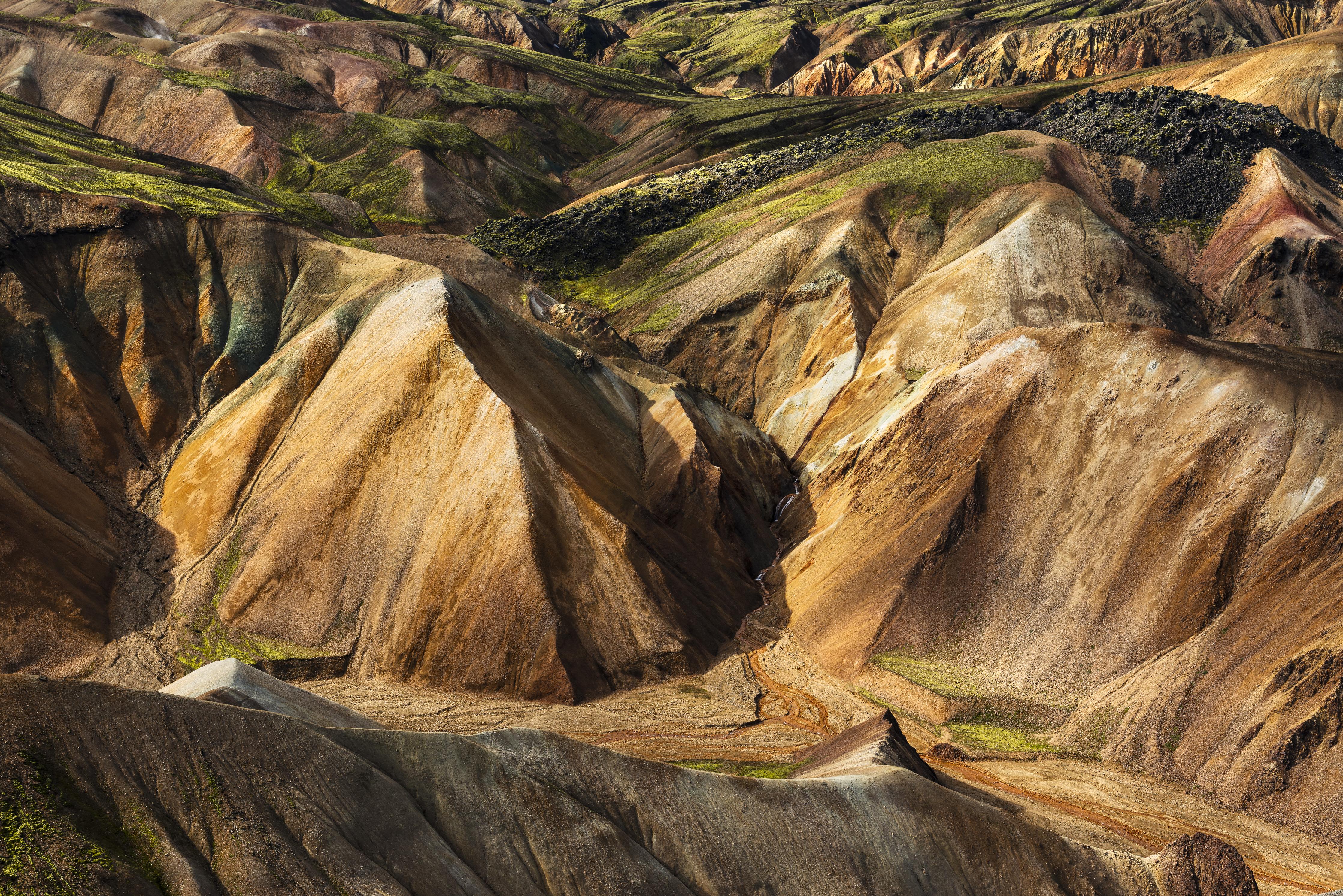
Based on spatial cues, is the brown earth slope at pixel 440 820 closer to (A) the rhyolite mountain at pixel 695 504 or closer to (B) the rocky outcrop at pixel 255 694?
(A) the rhyolite mountain at pixel 695 504

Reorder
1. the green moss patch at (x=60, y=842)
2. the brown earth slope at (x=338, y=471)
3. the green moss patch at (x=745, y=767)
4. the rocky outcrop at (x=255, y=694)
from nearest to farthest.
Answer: the green moss patch at (x=60, y=842) < the rocky outcrop at (x=255, y=694) < the green moss patch at (x=745, y=767) < the brown earth slope at (x=338, y=471)

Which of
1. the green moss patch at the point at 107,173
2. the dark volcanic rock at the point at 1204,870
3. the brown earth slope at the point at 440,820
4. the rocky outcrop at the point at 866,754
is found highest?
the green moss patch at the point at 107,173

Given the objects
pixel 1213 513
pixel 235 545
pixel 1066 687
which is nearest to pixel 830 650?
pixel 1066 687

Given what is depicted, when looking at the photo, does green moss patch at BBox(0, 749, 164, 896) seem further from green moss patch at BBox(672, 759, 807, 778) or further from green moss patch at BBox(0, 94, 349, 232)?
green moss patch at BBox(0, 94, 349, 232)

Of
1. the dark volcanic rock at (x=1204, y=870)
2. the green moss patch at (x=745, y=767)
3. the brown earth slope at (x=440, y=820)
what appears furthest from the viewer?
the green moss patch at (x=745, y=767)

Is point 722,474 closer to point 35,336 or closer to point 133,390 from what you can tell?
point 133,390

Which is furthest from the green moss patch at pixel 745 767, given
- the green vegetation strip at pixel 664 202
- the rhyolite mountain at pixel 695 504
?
the green vegetation strip at pixel 664 202

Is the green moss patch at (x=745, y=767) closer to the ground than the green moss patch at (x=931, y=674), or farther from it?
farther from it

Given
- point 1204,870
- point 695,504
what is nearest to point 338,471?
point 695,504
